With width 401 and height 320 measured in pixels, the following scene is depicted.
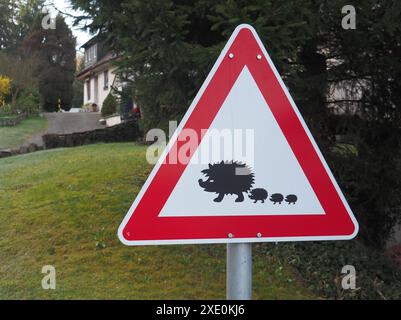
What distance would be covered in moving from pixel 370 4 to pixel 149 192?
3.82m

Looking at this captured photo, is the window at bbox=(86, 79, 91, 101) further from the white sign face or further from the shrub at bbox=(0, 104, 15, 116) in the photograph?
the white sign face

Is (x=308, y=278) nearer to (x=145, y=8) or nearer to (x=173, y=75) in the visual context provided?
(x=173, y=75)

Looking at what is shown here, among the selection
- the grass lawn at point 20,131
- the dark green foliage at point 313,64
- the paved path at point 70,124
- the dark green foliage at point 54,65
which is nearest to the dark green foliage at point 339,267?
the dark green foliage at point 313,64

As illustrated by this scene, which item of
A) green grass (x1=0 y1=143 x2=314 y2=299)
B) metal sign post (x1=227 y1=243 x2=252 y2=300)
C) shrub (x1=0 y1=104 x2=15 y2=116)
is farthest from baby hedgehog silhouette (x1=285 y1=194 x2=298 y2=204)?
shrub (x1=0 y1=104 x2=15 y2=116)

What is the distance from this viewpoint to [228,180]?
234 centimetres

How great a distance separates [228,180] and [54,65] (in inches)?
1998

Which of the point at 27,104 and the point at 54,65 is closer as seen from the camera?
the point at 27,104

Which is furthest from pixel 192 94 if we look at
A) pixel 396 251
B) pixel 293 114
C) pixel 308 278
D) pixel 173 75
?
A: pixel 396 251

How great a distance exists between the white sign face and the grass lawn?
2198cm

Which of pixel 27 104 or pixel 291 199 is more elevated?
pixel 27 104

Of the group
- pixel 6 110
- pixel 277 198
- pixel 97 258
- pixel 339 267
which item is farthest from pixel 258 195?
pixel 6 110

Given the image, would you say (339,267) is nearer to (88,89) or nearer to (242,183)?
(242,183)

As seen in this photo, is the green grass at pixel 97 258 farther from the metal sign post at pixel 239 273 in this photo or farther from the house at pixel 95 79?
the house at pixel 95 79

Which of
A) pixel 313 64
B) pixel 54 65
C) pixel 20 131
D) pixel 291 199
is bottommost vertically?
pixel 20 131
